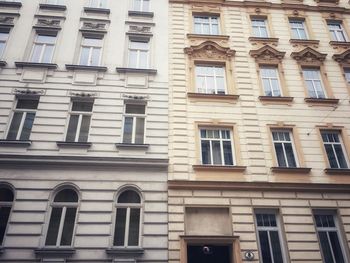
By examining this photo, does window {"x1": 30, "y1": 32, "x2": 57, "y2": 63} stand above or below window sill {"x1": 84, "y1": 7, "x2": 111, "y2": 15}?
below

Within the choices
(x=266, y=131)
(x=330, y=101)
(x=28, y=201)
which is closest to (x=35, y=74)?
(x=28, y=201)

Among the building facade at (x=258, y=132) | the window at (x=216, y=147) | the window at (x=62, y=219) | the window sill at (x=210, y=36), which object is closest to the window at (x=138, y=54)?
the building facade at (x=258, y=132)

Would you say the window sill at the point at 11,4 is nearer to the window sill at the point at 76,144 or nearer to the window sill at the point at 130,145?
the window sill at the point at 76,144

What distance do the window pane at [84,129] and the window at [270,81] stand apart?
8148 mm

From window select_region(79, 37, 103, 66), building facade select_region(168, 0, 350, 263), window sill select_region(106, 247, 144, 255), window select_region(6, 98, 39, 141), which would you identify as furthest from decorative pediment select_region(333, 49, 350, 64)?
window select_region(6, 98, 39, 141)

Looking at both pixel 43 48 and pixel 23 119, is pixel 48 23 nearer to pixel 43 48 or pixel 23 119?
pixel 43 48

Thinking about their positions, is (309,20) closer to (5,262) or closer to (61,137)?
(61,137)

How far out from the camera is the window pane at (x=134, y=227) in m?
10.1

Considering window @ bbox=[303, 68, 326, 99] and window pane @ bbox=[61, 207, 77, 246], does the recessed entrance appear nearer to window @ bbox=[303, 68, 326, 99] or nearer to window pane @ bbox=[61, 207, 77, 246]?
window pane @ bbox=[61, 207, 77, 246]

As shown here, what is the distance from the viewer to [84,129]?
12.0 m

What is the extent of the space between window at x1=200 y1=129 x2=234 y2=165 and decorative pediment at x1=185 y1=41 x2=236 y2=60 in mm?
4058

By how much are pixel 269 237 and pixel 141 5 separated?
43.1 ft

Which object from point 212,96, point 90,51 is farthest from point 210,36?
point 90,51

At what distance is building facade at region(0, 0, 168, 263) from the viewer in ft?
32.3
